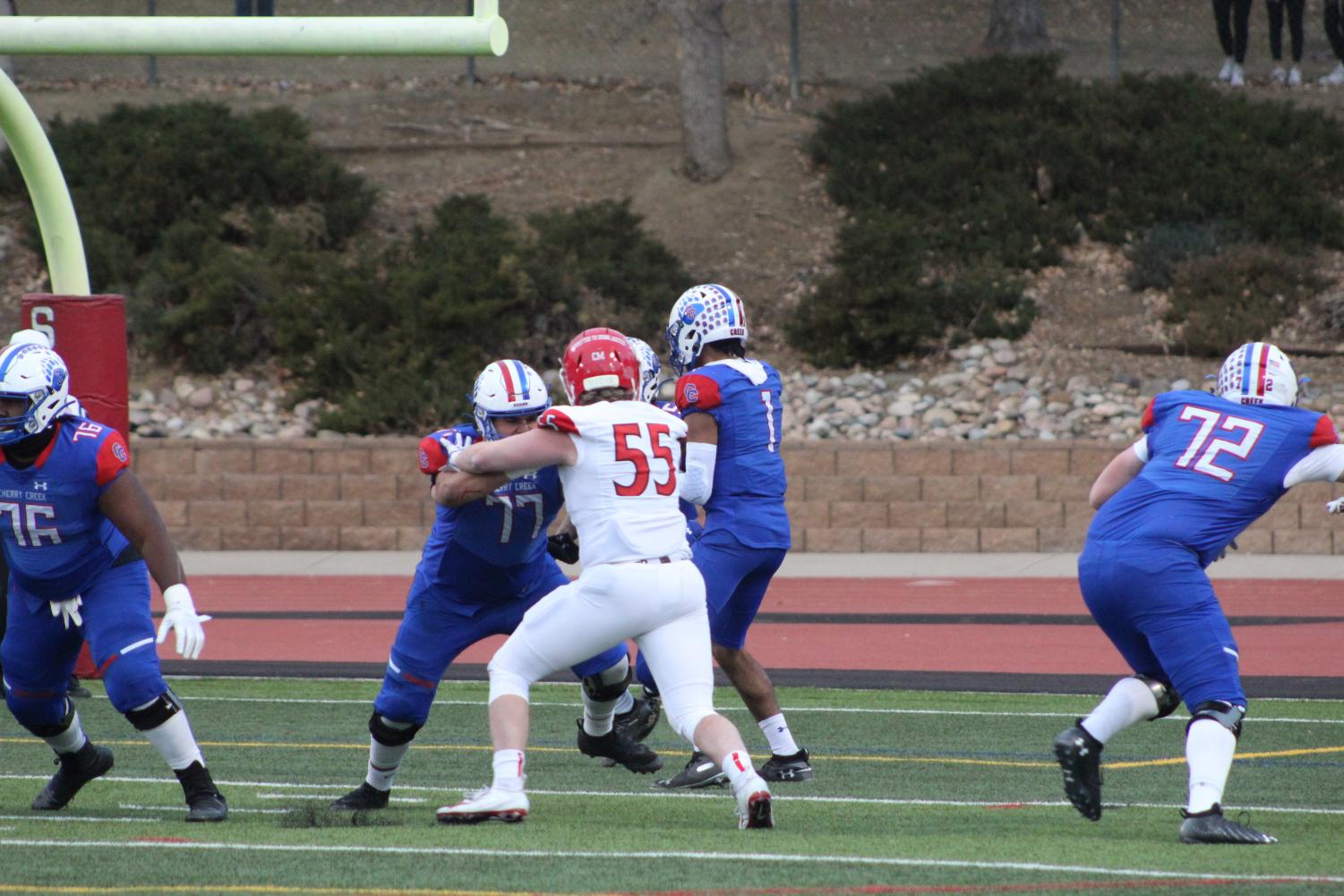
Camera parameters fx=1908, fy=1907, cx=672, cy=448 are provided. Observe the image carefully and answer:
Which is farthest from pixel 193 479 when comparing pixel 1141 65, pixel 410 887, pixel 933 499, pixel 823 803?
pixel 1141 65

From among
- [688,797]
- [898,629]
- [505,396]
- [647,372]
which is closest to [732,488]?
[647,372]

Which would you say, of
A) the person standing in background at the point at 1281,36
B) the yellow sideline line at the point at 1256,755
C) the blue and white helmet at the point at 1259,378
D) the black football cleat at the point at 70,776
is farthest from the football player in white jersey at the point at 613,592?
the person standing in background at the point at 1281,36

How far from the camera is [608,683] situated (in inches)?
295

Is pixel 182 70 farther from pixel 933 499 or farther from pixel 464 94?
pixel 933 499

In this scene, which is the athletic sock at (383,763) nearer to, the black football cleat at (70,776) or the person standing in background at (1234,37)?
the black football cleat at (70,776)

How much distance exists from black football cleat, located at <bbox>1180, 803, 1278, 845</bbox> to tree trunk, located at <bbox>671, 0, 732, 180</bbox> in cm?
2038

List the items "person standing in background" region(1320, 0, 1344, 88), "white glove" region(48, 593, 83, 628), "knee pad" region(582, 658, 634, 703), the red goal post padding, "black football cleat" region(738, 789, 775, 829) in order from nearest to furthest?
"black football cleat" region(738, 789, 775, 829), "white glove" region(48, 593, 83, 628), "knee pad" region(582, 658, 634, 703), the red goal post padding, "person standing in background" region(1320, 0, 1344, 88)

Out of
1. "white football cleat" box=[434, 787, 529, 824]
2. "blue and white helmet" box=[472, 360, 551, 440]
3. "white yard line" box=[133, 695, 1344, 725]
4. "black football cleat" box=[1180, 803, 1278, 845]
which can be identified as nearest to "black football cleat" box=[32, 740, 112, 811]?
"white football cleat" box=[434, 787, 529, 824]

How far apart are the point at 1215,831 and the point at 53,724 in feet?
13.8

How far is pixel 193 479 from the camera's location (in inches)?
752

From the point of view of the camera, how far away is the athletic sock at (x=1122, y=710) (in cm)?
648

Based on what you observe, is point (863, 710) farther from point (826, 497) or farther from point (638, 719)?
point (826, 497)

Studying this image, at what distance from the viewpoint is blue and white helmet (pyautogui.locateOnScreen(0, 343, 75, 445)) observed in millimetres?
6637

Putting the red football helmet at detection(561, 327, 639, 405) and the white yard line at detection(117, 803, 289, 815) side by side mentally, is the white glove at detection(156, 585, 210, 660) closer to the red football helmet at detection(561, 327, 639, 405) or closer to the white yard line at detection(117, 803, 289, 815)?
the white yard line at detection(117, 803, 289, 815)
